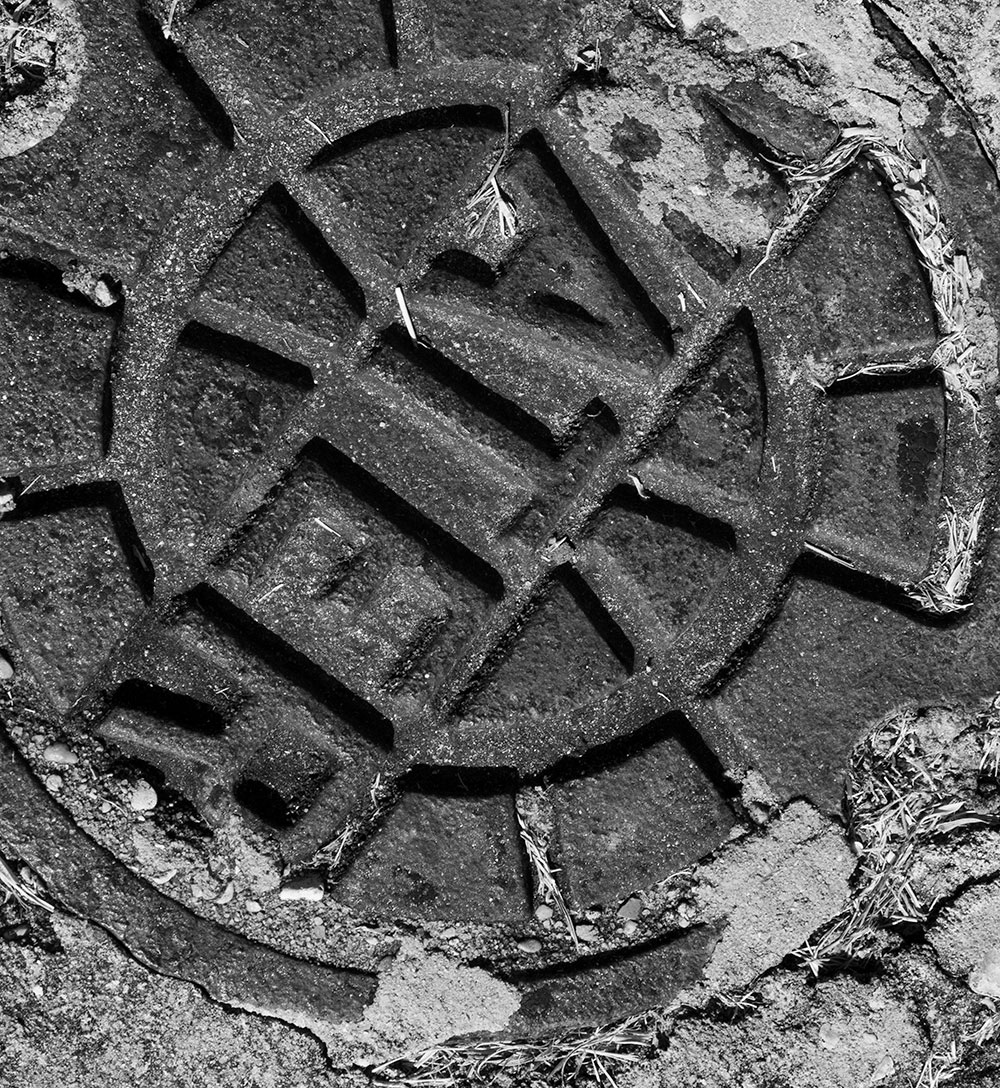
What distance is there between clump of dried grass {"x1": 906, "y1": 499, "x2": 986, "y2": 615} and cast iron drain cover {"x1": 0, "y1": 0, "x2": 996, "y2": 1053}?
0.02 metres

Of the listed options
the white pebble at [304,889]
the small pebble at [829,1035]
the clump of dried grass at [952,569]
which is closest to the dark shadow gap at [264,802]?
the white pebble at [304,889]

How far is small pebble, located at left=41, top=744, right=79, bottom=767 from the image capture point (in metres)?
2.36

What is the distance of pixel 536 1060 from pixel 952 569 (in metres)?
1.59

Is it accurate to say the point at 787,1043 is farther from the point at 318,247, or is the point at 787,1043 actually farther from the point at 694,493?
the point at 318,247

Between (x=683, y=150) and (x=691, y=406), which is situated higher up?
(x=683, y=150)

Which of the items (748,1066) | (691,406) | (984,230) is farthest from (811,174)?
(748,1066)

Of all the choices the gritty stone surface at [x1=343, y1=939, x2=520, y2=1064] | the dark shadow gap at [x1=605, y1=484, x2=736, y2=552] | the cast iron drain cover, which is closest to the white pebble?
the cast iron drain cover

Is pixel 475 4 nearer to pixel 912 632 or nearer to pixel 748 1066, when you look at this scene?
pixel 912 632

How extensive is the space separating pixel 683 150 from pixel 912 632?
127cm

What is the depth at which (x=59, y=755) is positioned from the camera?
237 cm

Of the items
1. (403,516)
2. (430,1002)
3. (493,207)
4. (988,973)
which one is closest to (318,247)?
(493,207)

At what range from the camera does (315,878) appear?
2.39 metres

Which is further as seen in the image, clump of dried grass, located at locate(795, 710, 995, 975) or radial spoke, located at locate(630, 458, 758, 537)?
clump of dried grass, located at locate(795, 710, 995, 975)

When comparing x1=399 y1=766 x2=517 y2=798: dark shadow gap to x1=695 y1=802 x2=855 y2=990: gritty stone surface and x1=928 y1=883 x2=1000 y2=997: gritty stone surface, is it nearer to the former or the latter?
x1=695 y1=802 x2=855 y2=990: gritty stone surface
